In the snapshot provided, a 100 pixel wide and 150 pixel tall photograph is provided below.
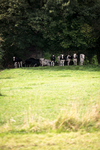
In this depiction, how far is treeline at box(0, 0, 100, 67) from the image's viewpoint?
4428cm

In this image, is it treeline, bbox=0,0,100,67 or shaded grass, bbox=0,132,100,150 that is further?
treeline, bbox=0,0,100,67

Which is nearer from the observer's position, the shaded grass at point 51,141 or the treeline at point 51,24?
the shaded grass at point 51,141

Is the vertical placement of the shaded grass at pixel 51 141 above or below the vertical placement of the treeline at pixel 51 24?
below

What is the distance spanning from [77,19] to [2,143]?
42.1 m

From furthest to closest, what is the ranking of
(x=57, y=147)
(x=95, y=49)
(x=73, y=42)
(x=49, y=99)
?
1. (x=95, y=49)
2. (x=73, y=42)
3. (x=49, y=99)
4. (x=57, y=147)

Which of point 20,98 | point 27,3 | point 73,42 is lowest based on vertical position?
point 20,98

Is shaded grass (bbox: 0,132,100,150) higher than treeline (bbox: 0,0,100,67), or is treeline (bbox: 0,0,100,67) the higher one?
treeline (bbox: 0,0,100,67)

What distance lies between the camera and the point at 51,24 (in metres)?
44.0

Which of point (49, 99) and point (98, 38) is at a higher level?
point (98, 38)

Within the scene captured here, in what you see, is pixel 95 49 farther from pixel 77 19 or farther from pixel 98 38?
pixel 77 19

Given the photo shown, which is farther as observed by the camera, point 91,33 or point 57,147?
point 91,33

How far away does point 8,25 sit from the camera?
4681 centimetres

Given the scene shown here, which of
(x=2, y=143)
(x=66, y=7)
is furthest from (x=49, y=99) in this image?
(x=66, y=7)

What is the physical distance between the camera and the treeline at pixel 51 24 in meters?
44.3
